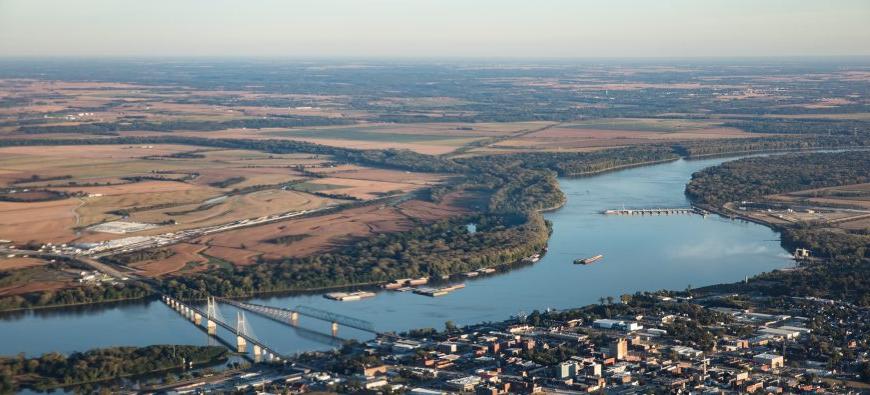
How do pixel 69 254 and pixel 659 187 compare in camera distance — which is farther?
pixel 659 187

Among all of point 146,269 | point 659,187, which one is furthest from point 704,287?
point 659,187

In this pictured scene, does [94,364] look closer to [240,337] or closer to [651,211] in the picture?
[240,337]

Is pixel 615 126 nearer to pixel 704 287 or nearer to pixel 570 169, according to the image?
pixel 570 169

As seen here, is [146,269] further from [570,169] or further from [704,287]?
[570,169]

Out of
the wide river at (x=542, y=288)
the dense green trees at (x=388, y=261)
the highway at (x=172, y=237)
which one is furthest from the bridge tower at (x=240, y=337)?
the highway at (x=172, y=237)

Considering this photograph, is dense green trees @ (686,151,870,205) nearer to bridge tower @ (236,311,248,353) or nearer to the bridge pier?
bridge tower @ (236,311,248,353)

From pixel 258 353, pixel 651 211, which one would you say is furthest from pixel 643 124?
pixel 258 353

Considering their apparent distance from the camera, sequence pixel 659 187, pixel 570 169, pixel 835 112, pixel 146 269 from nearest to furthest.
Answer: pixel 146 269 → pixel 659 187 → pixel 570 169 → pixel 835 112

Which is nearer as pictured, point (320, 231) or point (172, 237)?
point (172, 237)

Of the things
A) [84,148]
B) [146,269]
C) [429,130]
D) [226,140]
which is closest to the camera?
[146,269]
